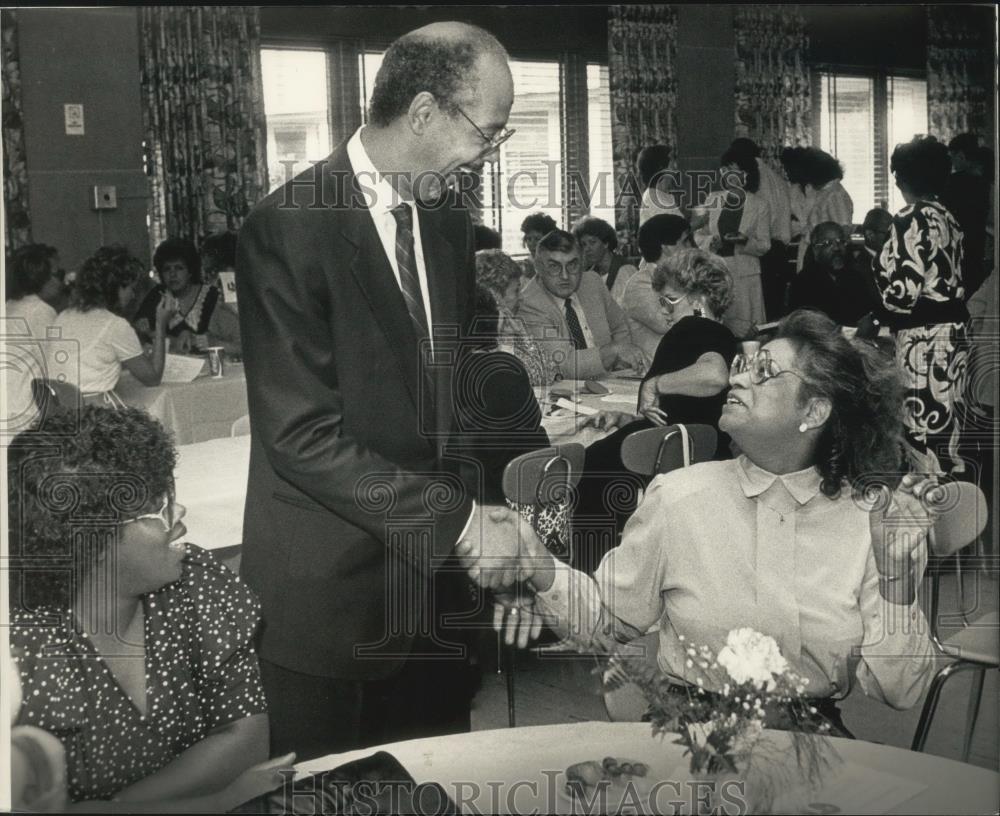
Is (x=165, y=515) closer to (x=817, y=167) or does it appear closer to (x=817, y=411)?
(x=817, y=411)

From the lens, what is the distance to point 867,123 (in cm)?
282

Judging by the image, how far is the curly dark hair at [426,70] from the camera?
2.63 metres

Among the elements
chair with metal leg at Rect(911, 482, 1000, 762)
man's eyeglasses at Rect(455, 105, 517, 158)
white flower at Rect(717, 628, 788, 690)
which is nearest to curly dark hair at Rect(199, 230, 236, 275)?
man's eyeglasses at Rect(455, 105, 517, 158)

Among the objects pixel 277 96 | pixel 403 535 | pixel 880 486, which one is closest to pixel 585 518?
pixel 403 535

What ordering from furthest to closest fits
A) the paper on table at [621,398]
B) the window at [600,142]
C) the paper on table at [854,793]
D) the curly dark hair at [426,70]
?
the paper on table at [621,398] → the window at [600,142] → the curly dark hair at [426,70] → the paper on table at [854,793]

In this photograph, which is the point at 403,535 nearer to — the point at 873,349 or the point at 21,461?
the point at 21,461

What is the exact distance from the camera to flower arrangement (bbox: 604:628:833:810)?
2227 millimetres

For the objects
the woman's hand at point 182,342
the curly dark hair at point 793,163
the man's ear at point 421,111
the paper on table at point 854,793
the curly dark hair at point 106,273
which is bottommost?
the paper on table at point 854,793

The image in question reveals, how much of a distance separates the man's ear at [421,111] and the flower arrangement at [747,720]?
1160mm

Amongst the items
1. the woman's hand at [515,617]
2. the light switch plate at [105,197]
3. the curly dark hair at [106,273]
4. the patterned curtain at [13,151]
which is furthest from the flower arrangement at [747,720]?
the patterned curtain at [13,151]

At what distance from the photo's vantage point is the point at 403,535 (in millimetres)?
2756

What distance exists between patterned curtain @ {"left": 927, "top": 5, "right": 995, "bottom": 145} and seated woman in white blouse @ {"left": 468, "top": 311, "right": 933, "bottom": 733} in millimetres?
526

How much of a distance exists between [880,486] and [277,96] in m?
1.49

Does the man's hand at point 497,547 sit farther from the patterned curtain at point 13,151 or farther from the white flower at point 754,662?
the patterned curtain at point 13,151
